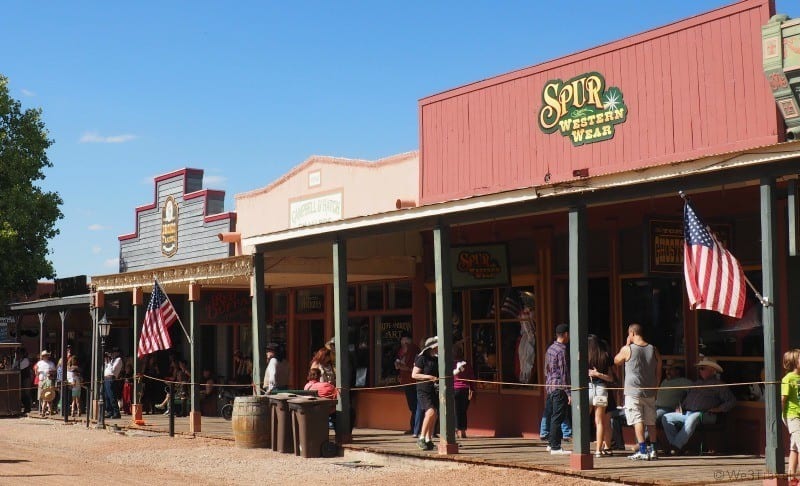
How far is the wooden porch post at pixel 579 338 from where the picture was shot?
12562mm

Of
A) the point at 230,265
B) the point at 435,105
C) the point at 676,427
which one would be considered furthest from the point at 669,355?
the point at 230,265

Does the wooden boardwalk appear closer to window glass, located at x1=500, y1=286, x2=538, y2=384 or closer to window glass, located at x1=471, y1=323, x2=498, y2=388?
window glass, located at x1=500, y1=286, x2=538, y2=384

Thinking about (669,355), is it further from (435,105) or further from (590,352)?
(435,105)

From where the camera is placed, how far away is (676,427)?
1419cm

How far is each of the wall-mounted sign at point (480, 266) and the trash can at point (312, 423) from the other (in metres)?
2.87

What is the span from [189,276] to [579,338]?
34.4ft

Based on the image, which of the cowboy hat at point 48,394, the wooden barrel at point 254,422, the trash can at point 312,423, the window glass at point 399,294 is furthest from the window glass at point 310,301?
the cowboy hat at point 48,394

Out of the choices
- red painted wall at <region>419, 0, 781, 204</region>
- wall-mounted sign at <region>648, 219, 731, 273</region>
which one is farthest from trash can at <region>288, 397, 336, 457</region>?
wall-mounted sign at <region>648, 219, 731, 273</region>

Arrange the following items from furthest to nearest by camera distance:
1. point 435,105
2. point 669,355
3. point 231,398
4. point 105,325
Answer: point 231,398, point 105,325, point 435,105, point 669,355

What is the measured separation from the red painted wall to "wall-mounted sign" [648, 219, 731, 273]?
36.7 inches

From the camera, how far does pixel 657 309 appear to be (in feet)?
50.7

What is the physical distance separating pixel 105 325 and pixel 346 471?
1066cm

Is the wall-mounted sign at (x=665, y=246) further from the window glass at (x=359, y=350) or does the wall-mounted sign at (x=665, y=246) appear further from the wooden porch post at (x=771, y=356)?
the window glass at (x=359, y=350)

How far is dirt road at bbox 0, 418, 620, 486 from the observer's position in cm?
1352
